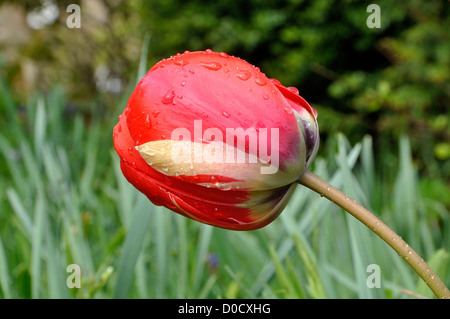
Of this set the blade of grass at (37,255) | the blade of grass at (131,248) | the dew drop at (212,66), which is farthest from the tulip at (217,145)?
the blade of grass at (37,255)

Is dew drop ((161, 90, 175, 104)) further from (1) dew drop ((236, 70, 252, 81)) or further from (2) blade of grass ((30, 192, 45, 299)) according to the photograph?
(2) blade of grass ((30, 192, 45, 299))

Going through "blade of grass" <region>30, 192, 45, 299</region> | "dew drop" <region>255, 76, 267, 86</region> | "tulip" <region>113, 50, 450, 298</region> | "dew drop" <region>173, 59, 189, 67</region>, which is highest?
"dew drop" <region>173, 59, 189, 67</region>

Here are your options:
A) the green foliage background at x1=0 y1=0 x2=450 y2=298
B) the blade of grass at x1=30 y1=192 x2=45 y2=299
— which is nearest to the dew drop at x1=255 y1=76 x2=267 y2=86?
the green foliage background at x1=0 y1=0 x2=450 y2=298

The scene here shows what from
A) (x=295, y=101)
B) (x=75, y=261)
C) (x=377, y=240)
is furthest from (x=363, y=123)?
(x=295, y=101)

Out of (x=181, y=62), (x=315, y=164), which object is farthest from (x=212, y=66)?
(x=315, y=164)

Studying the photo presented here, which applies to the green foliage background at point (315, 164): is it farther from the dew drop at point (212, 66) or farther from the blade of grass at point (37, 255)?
the dew drop at point (212, 66)
